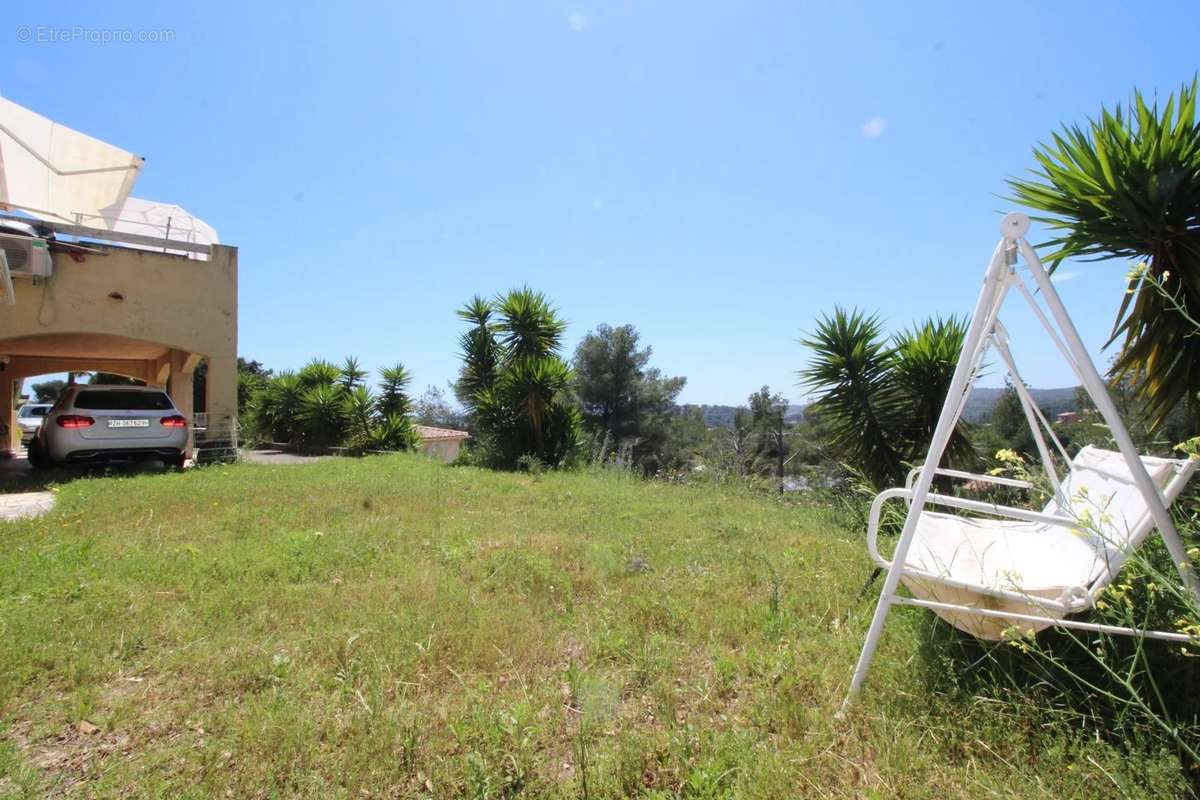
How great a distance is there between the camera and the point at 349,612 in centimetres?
321

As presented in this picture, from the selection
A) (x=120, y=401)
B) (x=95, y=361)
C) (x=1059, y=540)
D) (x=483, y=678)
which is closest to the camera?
(x=483, y=678)

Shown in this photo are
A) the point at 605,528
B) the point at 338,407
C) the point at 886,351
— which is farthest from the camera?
the point at 338,407

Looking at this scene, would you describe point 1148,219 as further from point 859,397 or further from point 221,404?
point 221,404

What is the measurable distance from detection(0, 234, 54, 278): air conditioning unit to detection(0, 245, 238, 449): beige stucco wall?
510 millimetres

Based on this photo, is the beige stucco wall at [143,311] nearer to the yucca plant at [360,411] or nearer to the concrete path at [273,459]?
the concrete path at [273,459]

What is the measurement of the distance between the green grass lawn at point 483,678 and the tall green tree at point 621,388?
21602 millimetres

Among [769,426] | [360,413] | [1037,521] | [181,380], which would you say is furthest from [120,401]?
[769,426]

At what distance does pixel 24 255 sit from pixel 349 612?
8.39m

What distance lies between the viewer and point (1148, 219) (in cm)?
300

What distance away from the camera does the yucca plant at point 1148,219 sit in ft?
9.72

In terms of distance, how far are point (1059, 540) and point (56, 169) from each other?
1338 cm

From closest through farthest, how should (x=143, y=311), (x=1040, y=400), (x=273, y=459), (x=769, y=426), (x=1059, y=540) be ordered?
(x=1059, y=540)
(x=1040, y=400)
(x=143, y=311)
(x=273, y=459)
(x=769, y=426)

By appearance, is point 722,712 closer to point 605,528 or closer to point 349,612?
point 349,612

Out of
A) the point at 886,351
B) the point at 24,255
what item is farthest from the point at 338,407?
the point at 886,351
